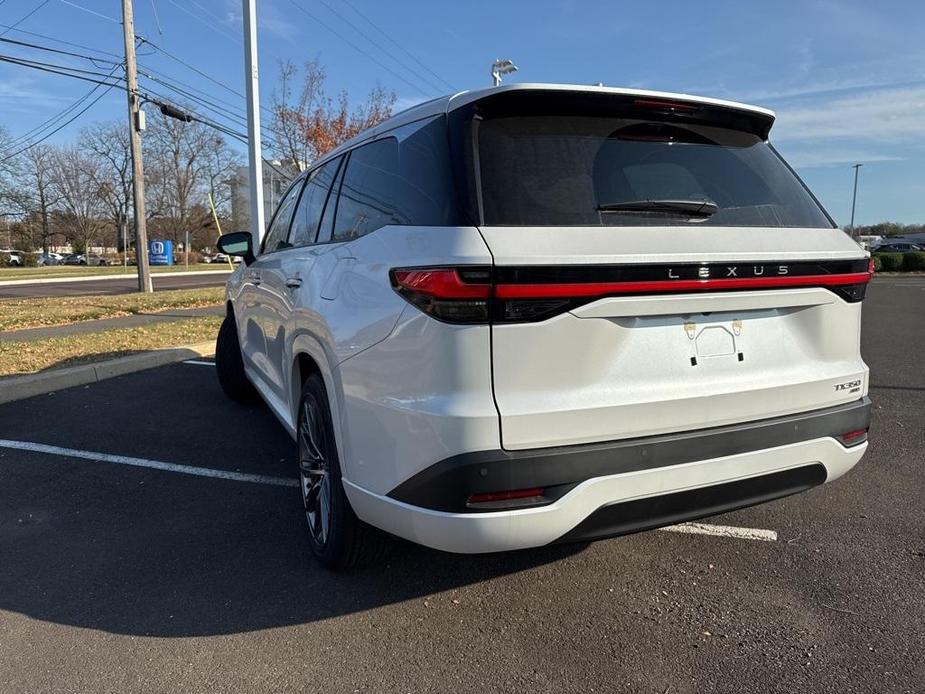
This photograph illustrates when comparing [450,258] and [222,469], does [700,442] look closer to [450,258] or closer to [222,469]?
[450,258]

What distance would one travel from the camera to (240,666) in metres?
2.38

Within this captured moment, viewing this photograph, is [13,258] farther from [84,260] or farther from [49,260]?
[84,260]

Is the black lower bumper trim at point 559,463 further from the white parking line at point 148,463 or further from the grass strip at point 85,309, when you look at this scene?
the grass strip at point 85,309

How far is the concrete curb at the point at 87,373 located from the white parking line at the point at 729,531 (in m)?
5.81

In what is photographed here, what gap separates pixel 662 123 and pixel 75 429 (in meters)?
4.87

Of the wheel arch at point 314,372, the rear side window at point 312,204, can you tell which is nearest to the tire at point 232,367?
the rear side window at point 312,204

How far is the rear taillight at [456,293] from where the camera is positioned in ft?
6.72

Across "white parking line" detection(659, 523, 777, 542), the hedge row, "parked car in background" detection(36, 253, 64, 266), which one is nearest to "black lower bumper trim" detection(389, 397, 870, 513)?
"white parking line" detection(659, 523, 777, 542)

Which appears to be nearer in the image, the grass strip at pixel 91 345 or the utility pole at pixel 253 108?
the grass strip at pixel 91 345

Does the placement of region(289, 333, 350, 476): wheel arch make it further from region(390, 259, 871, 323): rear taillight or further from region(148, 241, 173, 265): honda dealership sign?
region(148, 241, 173, 265): honda dealership sign

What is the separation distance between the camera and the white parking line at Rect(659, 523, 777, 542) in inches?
129

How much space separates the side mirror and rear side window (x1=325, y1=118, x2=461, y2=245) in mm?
2238

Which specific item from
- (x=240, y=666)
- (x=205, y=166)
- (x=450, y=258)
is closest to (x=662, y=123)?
(x=450, y=258)

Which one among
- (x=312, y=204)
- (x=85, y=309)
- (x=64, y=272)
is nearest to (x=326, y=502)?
(x=312, y=204)
